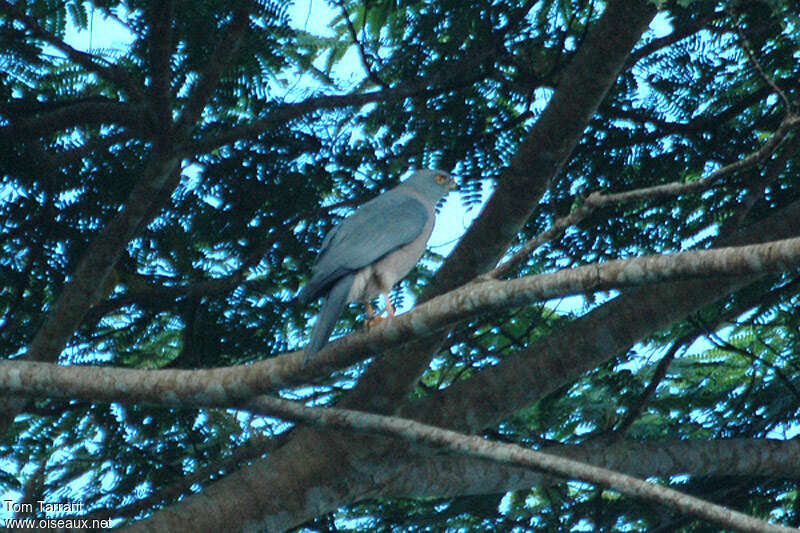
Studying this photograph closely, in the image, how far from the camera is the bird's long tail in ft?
13.3

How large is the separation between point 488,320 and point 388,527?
4.51ft

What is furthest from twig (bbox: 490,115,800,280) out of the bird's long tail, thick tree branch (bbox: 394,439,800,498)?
thick tree branch (bbox: 394,439,800,498)

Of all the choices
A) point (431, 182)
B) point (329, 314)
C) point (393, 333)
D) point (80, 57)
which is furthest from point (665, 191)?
point (80, 57)

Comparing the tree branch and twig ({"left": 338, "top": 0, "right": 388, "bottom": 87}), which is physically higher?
the tree branch

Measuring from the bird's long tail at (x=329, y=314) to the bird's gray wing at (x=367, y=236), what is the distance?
0.14 ft

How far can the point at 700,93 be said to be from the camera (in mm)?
5871

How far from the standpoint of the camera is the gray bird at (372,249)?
472cm

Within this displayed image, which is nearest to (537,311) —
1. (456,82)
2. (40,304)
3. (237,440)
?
(456,82)

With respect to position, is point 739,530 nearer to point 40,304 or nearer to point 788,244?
point 788,244

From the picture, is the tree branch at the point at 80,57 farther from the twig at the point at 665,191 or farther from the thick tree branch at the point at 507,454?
the twig at the point at 665,191

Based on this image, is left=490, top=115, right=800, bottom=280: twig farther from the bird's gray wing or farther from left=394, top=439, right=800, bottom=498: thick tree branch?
left=394, top=439, right=800, bottom=498: thick tree branch

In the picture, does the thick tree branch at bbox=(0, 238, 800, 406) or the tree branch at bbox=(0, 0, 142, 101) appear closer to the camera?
the thick tree branch at bbox=(0, 238, 800, 406)

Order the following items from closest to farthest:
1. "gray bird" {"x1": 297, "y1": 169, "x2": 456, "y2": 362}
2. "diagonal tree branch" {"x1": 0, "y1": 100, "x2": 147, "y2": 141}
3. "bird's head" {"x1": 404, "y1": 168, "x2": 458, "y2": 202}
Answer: "gray bird" {"x1": 297, "y1": 169, "x2": 456, "y2": 362} < "diagonal tree branch" {"x1": 0, "y1": 100, "x2": 147, "y2": 141} < "bird's head" {"x1": 404, "y1": 168, "x2": 458, "y2": 202}

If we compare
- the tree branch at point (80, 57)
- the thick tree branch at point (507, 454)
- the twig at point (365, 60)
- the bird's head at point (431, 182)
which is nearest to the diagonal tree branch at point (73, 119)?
the tree branch at point (80, 57)
